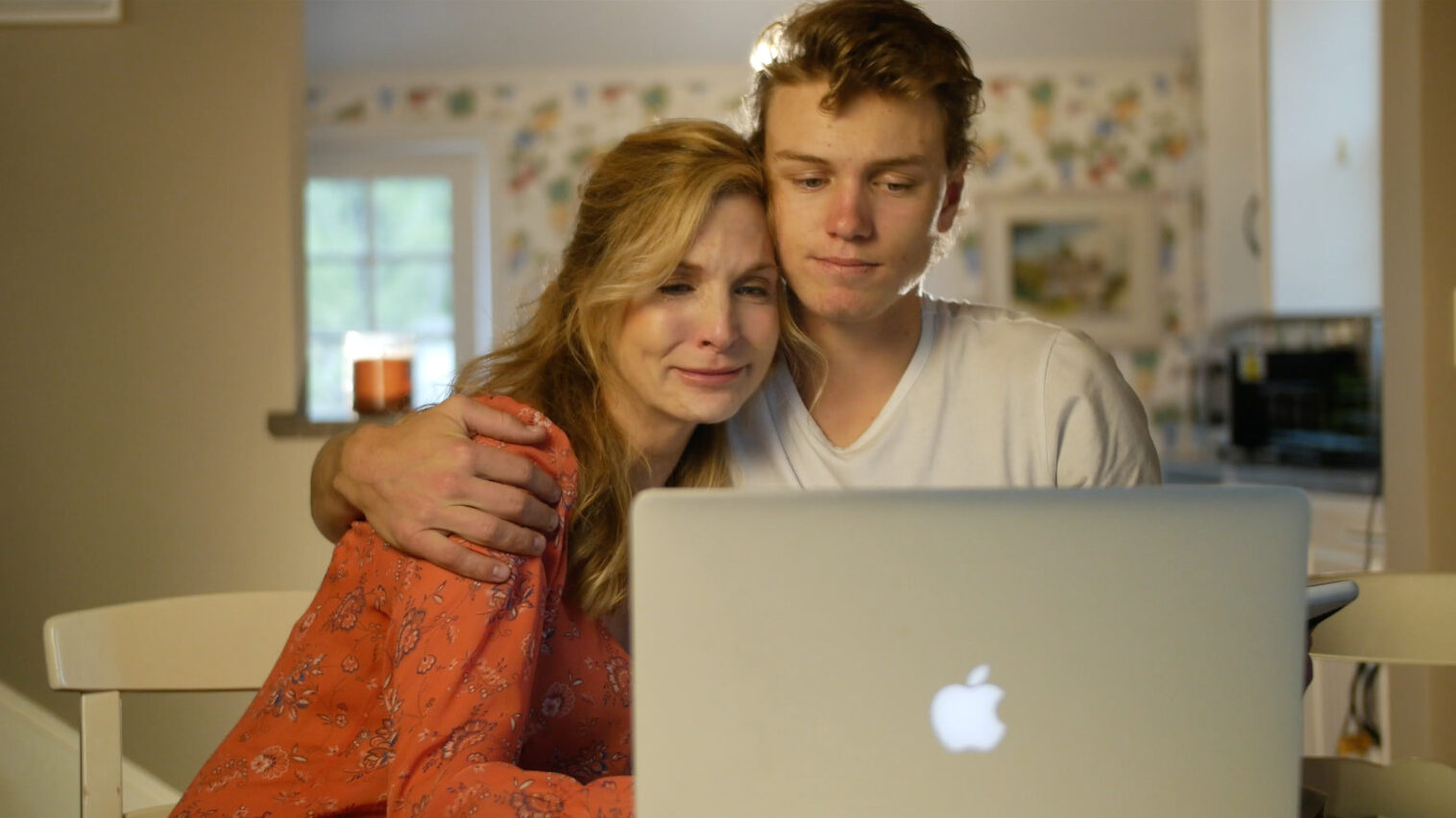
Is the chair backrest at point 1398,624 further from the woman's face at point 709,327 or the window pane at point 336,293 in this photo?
the window pane at point 336,293

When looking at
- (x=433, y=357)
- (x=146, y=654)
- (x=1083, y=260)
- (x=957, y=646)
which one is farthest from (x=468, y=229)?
(x=957, y=646)

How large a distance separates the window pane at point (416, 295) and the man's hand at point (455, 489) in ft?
13.0

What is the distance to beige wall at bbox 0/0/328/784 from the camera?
225cm

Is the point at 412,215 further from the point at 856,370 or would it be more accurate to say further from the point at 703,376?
the point at 703,376

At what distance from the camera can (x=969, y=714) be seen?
0.65 m

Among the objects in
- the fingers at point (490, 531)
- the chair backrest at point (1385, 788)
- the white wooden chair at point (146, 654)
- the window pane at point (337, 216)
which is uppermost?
the window pane at point (337, 216)

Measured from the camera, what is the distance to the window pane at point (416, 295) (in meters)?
5.11

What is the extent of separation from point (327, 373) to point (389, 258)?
535 millimetres

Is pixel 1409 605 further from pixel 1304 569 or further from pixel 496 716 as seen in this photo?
pixel 496 716

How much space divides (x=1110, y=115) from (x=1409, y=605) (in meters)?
4.02

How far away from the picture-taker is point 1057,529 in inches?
25.3

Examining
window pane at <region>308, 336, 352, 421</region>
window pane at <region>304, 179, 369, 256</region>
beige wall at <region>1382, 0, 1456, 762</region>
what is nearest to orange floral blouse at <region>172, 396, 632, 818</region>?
beige wall at <region>1382, 0, 1456, 762</region>

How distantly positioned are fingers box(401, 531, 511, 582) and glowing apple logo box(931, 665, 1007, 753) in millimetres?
482

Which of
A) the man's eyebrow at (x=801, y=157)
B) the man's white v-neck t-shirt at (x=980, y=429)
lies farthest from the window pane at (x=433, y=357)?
the man's eyebrow at (x=801, y=157)
